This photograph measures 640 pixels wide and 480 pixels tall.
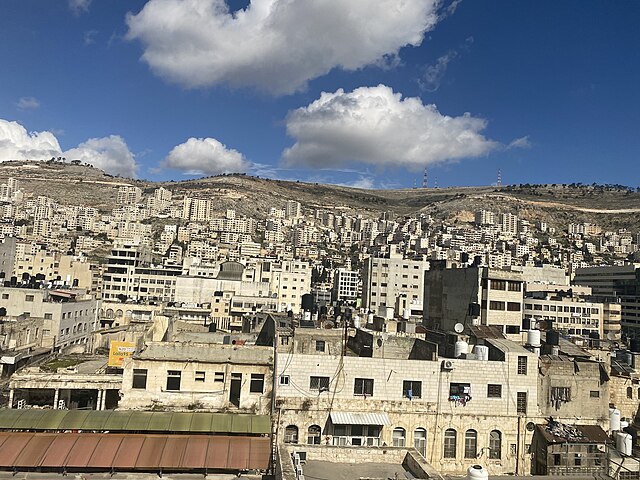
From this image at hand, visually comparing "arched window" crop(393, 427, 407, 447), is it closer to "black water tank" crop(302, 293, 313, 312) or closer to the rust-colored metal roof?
the rust-colored metal roof

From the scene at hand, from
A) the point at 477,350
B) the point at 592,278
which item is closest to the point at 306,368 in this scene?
the point at 477,350

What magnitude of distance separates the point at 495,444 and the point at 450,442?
7.07 ft

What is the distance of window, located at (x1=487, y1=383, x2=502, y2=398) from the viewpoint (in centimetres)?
2373

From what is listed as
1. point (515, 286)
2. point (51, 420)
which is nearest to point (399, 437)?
point (51, 420)

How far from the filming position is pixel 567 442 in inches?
891

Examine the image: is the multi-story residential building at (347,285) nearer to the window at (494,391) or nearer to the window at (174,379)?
the window at (494,391)

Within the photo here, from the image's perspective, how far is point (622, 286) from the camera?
114 meters

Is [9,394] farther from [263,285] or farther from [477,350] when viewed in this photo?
[263,285]

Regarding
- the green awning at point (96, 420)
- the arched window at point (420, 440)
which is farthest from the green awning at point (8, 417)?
the arched window at point (420, 440)

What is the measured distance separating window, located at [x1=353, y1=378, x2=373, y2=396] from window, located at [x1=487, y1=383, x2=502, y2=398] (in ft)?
18.2

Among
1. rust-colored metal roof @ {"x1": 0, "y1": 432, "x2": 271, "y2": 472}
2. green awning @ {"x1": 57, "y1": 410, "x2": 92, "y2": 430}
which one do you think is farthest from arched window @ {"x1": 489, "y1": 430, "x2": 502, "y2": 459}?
Answer: green awning @ {"x1": 57, "y1": 410, "x2": 92, "y2": 430}

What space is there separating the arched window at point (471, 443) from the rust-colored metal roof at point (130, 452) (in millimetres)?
9195

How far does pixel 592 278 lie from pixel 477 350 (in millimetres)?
120614

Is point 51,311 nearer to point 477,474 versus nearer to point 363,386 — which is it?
point 363,386
